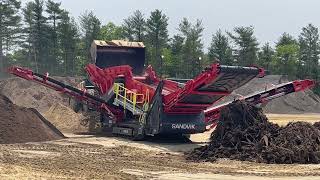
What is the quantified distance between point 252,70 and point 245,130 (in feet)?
8.20

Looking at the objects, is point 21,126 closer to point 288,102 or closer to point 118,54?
point 118,54

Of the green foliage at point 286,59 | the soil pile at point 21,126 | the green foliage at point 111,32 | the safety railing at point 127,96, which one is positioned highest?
the green foliage at point 111,32

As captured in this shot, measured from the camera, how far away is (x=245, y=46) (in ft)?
231

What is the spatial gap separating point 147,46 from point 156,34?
7.17 feet

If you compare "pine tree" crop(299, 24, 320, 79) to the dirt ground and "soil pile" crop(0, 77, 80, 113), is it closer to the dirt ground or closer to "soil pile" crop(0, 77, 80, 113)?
"soil pile" crop(0, 77, 80, 113)

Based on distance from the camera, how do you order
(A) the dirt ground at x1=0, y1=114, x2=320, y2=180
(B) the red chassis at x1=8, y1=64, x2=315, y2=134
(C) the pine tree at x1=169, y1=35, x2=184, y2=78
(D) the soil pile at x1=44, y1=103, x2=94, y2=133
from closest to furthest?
(A) the dirt ground at x1=0, y1=114, x2=320, y2=180
(B) the red chassis at x1=8, y1=64, x2=315, y2=134
(D) the soil pile at x1=44, y1=103, x2=94, y2=133
(C) the pine tree at x1=169, y1=35, x2=184, y2=78

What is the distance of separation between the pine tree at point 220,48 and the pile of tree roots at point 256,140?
165 ft

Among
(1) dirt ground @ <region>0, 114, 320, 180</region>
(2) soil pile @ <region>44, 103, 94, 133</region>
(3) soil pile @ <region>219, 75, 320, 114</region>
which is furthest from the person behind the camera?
(3) soil pile @ <region>219, 75, 320, 114</region>

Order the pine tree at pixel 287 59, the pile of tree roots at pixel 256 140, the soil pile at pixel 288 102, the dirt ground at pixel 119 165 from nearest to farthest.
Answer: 1. the dirt ground at pixel 119 165
2. the pile of tree roots at pixel 256 140
3. the soil pile at pixel 288 102
4. the pine tree at pixel 287 59

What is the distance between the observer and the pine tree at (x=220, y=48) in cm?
6894

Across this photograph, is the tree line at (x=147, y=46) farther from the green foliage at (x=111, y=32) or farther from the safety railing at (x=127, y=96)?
the safety railing at (x=127, y=96)

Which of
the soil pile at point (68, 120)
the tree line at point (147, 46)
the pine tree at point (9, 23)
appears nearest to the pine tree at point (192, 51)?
the tree line at point (147, 46)

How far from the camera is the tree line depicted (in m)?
62.9

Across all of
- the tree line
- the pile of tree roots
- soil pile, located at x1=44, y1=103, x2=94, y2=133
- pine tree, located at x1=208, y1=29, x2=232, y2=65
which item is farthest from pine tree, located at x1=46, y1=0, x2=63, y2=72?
the pile of tree roots
